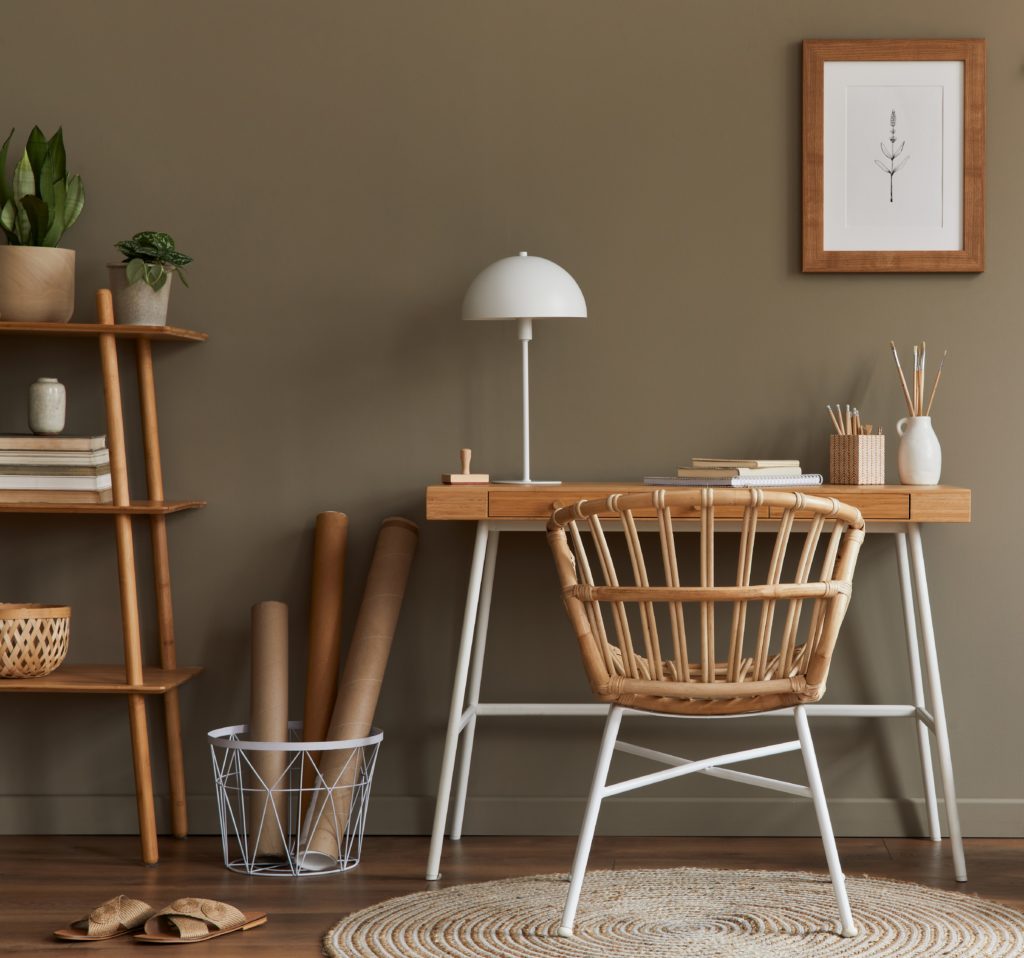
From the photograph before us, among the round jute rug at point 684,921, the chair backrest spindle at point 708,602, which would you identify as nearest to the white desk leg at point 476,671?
the round jute rug at point 684,921

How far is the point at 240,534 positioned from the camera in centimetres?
312

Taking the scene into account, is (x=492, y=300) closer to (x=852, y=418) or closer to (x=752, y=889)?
(x=852, y=418)

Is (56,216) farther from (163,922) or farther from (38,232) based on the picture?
(163,922)

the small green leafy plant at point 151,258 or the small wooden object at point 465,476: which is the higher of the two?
the small green leafy plant at point 151,258

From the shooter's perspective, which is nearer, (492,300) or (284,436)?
(492,300)

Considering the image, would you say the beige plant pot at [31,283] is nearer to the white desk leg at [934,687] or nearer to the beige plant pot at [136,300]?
the beige plant pot at [136,300]

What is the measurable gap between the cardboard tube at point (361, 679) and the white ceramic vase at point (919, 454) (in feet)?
3.81

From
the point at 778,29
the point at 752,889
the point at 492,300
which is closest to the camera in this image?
the point at 752,889

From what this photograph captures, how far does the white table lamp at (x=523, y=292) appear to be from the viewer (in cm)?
278

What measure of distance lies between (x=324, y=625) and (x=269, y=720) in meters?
0.26

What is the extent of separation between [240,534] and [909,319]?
1731 mm

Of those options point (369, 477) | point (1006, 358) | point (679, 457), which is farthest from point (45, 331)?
point (1006, 358)

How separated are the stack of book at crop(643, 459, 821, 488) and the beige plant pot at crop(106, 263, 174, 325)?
47.3 inches

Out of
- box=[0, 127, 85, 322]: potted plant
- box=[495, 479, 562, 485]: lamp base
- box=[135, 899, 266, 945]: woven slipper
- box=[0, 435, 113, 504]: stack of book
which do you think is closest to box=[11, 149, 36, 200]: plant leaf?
box=[0, 127, 85, 322]: potted plant
